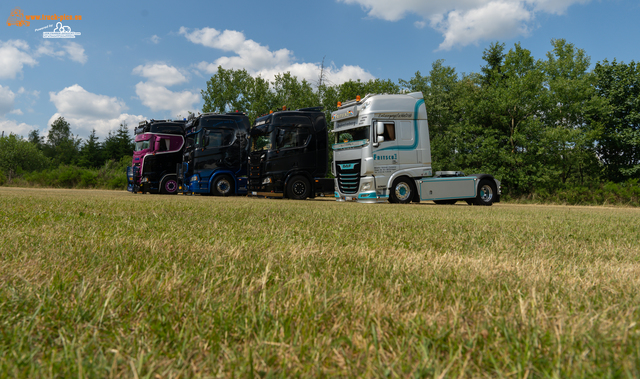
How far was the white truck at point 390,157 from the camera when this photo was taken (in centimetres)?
1310

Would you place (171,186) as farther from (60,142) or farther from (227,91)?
(60,142)

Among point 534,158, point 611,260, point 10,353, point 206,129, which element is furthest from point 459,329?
point 534,158

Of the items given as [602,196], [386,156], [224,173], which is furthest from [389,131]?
[602,196]

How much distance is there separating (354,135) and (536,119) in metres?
18.3

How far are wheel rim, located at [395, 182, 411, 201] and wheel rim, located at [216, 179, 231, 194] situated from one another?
8042 mm

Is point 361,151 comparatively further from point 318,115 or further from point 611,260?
point 611,260

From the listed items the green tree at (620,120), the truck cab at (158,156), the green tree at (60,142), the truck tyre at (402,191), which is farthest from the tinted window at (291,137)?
the green tree at (60,142)

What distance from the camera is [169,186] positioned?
1988 cm

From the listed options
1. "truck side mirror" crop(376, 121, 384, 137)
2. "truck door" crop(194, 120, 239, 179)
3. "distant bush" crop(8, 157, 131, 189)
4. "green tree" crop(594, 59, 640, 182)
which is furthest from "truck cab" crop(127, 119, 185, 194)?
"green tree" crop(594, 59, 640, 182)

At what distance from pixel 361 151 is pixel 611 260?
35.8ft

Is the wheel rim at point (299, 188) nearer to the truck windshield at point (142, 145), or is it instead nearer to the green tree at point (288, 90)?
the truck windshield at point (142, 145)

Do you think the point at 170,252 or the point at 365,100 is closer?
the point at 170,252

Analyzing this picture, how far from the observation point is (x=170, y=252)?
7.94ft

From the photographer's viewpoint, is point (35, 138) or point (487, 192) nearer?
point (487, 192)
